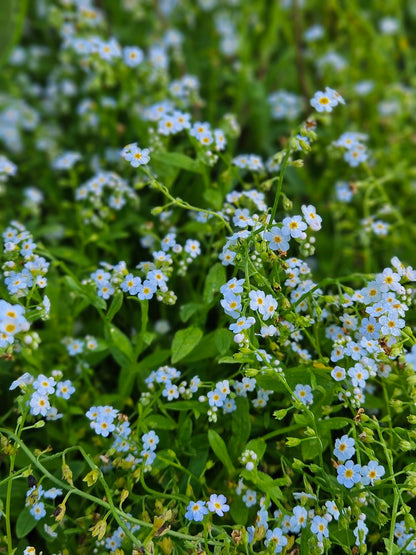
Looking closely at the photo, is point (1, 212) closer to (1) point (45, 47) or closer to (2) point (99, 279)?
(2) point (99, 279)

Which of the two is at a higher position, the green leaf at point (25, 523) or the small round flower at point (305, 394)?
the small round flower at point (305, 394)

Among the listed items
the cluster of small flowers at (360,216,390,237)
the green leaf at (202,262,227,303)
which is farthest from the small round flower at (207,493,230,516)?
the cluster of small flowers at (360,216,390,237)

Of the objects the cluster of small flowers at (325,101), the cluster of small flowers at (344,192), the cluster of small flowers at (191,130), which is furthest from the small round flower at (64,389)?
the cluster of small flowers at (344,192)

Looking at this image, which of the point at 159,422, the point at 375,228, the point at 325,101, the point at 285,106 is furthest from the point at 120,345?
the point at 285,106

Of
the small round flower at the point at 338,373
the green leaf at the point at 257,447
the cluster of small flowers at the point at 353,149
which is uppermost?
the cluster of small flowers at the point at 353,149

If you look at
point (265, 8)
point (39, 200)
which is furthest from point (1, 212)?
point (265, 8)

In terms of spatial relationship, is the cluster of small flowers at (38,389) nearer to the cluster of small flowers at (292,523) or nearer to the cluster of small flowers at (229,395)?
the cluster of small flowers at (229,395)

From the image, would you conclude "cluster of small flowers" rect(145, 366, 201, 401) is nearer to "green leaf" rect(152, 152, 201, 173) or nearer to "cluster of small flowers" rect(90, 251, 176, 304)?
"cluster of small flowers" rect(90, 251, 176, 304)
